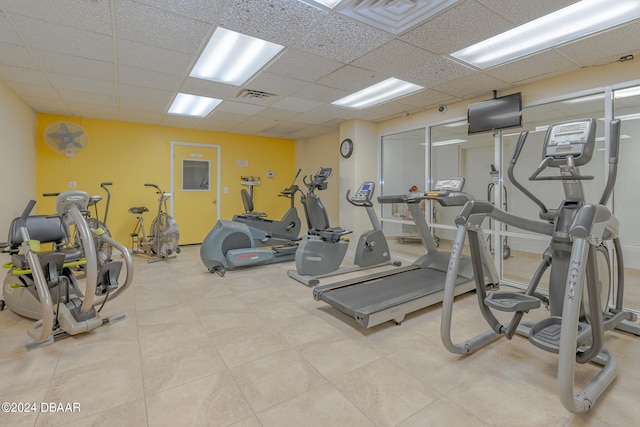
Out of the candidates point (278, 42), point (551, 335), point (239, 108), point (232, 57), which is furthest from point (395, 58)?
point (239, 108)

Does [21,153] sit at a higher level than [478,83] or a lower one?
lower

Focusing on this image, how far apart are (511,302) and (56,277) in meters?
3.34

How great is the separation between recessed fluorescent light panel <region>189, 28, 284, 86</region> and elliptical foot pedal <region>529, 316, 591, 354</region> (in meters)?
2.93

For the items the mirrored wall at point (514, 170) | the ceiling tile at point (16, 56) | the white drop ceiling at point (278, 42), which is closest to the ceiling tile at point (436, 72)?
the white drop ceiling at point (278, 42)

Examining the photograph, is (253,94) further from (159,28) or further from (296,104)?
(159,28)

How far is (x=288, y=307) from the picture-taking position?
3117 millimetres

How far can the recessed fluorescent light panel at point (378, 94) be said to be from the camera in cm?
387

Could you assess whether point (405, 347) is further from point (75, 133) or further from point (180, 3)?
point (75, 133)

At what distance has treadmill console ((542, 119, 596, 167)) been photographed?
2008 millimetres

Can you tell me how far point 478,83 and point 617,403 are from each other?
3.21m

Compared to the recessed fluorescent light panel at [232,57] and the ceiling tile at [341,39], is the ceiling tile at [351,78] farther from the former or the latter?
the recessed fluorescent light panel at [232,57]

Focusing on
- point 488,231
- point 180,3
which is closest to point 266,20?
point 180,3

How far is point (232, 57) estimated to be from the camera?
122 inches

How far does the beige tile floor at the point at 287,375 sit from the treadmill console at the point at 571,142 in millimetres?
1372
